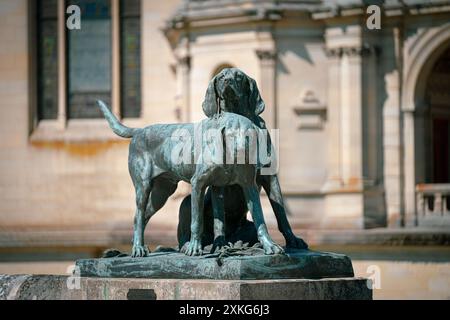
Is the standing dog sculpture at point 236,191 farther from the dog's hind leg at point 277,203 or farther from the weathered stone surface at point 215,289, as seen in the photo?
the weathered stone surface at point 215,289

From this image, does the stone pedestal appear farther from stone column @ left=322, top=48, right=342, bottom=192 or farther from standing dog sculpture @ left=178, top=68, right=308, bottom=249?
stone column @ left=322, top=48, right=342, bottom=192

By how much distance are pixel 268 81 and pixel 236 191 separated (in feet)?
60.0

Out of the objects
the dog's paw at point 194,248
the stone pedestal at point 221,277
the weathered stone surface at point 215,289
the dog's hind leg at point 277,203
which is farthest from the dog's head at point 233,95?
the weathered stone surface at point 215,289

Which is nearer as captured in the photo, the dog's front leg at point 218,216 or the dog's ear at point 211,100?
the dog's front leg at point 218,216

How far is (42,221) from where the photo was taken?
3894 centimetres

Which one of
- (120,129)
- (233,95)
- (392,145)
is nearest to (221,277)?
(233,95)

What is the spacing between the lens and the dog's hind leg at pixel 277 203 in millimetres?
15638

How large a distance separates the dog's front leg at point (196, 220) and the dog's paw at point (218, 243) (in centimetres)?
16

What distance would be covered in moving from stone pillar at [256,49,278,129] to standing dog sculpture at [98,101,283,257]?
17662 mm

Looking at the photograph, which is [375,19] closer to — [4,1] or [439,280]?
[439,280]

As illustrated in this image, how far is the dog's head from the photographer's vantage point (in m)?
15.6

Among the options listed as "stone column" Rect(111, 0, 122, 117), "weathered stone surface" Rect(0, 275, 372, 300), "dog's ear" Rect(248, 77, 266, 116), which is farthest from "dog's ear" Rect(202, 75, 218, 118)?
"stone column" Rect(111, 0, 122, 117)
